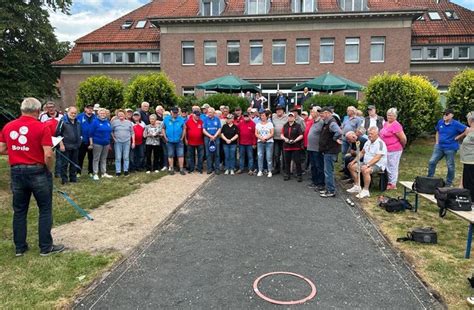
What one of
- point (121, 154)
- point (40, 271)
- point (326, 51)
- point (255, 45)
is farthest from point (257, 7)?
point (40, 271)

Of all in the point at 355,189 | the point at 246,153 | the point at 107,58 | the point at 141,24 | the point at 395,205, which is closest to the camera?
the point at 395,205

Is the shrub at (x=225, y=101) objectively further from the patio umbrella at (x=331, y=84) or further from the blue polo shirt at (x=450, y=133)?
the blue polo shirt at (x=450, y=133)

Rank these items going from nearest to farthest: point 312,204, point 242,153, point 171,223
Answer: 1. point 171,223
2. point 312,204
3. point 242,153

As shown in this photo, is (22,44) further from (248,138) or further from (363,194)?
(363,194)

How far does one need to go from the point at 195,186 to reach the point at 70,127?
344 centimetres

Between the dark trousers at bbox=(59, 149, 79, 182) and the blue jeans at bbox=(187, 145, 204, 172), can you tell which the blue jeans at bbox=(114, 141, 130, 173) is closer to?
the dark trousers at bbox=(59, 149, 79, 182)

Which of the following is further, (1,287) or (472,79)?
(472,79)

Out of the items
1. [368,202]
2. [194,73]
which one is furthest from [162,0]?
[368,202]

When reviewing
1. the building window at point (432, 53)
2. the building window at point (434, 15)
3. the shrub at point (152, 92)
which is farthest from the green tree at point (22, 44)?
the building window at point (434, 15)

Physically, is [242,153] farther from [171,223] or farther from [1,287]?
[1,287]

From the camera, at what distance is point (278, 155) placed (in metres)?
10.8

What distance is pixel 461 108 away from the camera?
1538cm

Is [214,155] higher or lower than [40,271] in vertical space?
higher

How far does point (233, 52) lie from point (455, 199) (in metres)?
24.7
